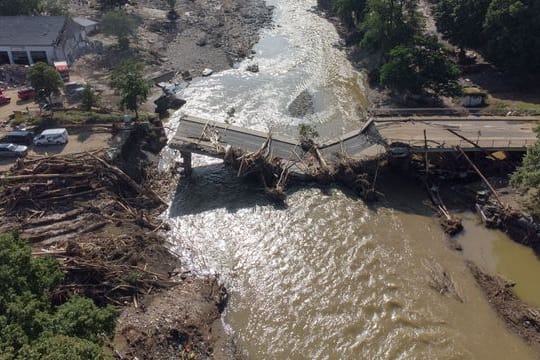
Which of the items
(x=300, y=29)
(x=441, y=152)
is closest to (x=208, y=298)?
(x=441, y=152)

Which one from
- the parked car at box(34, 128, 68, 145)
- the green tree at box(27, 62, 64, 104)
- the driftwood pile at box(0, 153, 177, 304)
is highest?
the green tree at box(27, 62, 64, 104)

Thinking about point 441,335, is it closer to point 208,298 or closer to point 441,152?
point 208,298

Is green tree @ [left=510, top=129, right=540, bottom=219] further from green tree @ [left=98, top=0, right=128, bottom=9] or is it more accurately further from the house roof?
green tree @ [left=98, top=0, right=128, bottom=9]

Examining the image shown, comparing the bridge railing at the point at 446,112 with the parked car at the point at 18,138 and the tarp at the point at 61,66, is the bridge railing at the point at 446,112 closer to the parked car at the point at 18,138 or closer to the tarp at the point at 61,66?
the parked car at the point at 18,138

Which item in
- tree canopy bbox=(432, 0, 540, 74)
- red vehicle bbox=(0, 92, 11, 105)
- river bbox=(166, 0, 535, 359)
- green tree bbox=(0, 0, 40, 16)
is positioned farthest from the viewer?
green tree bbox=(0, 0, 40, 16)

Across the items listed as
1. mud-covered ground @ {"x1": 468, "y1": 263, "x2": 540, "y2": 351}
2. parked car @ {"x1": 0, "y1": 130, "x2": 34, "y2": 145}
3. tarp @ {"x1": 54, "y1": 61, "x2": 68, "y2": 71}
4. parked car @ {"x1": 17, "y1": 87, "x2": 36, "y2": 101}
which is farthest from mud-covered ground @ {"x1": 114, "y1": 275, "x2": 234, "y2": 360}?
tarp @ {"x1": 54, "y1": 61, "x2": 68, "y2": 71}

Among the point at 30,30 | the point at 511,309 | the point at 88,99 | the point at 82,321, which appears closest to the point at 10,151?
the point at 88,99

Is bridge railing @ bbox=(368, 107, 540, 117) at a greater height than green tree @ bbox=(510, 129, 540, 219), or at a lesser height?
lesser
